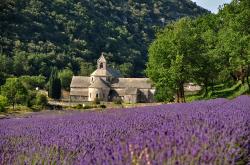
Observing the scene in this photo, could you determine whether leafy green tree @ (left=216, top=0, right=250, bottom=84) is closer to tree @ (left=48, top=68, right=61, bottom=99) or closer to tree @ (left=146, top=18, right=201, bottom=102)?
tree @ (left=146, top=18, right=201, bottom=102)

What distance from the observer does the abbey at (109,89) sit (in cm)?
9900

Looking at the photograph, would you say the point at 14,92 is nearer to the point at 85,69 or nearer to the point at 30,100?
the point at 30,100

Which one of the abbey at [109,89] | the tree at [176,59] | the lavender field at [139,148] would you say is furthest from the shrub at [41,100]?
the lavender field at [139,148]

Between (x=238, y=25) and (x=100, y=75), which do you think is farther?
(x=100, y=75)

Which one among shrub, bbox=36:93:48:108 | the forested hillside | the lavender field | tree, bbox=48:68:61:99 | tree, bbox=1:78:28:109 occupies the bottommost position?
the lavender field

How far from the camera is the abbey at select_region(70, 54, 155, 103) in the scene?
99.0m

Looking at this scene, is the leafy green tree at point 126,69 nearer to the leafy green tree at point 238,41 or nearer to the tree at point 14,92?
the tree at point 14,92

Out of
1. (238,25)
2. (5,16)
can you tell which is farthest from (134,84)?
(5,16)

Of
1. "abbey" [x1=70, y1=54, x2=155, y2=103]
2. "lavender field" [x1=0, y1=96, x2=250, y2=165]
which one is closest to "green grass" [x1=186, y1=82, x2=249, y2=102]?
"lavender field" [x1=0, y1=96, x2=250, y2=165]

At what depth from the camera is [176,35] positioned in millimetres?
48438

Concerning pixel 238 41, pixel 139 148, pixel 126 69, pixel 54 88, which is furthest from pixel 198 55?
pixel 126 69

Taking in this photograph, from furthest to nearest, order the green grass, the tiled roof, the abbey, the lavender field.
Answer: the tiled roof
the abbey
the green grass
the lavender field

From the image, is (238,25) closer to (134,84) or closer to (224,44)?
(224,44)

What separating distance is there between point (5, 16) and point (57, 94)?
7811 centimetres
